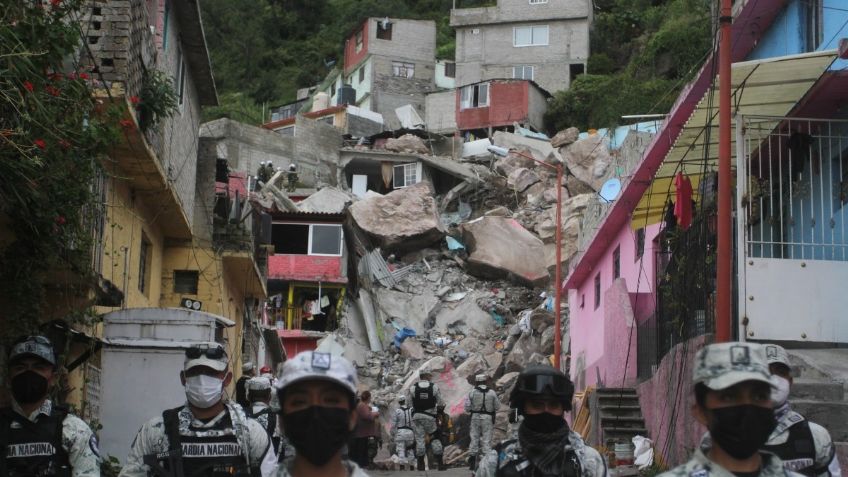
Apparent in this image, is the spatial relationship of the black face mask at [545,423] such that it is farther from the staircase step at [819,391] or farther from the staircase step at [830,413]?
the staircase step at [819,391]

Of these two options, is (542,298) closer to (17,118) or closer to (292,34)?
(17,118)

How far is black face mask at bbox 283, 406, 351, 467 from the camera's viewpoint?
14.4 feet

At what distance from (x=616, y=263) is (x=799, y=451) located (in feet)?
74.1

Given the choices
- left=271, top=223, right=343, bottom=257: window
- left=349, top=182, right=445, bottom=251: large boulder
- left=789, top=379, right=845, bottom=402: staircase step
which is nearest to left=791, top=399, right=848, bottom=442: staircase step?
left=789, top=379, right=845, bottom=402: staircase step

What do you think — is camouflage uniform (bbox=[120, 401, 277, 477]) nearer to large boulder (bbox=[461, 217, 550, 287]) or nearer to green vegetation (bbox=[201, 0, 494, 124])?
large boulder (bbox=[461, 217, 550, 287])

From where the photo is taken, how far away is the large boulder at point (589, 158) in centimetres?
5719

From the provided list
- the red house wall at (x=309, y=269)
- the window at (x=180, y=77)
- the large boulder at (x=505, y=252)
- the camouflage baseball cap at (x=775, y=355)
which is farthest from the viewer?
the large boulder at (x=505, y=252)

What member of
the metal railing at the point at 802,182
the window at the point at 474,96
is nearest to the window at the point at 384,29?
the window at the point at 474,96

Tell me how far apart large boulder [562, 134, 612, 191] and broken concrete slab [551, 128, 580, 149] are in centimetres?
313

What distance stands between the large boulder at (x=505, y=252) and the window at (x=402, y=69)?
28.6m

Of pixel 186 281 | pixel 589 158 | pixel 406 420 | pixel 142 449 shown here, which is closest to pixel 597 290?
pixel 186 281

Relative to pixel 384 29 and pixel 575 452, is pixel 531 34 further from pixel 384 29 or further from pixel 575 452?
pixel 575 452

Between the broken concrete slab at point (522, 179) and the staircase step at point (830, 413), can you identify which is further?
the broken concrete slab at point (522, 179)

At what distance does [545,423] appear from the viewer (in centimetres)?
582
